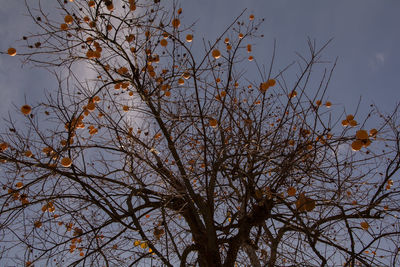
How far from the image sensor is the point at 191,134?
3.86 metres

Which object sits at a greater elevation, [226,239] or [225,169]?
[225,169]

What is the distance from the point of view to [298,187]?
11.5ft

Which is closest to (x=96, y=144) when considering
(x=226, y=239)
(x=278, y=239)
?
(x=226, y=239)

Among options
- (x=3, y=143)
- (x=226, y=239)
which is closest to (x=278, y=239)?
(x=226, y=239)

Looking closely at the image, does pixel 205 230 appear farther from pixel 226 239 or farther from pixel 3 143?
pixel 3 143

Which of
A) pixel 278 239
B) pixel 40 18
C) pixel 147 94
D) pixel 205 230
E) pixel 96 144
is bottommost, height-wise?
pixel 278 239

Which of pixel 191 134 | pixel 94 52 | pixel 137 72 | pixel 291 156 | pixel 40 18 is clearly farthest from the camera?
pixel 191 134

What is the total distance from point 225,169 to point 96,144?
69.4 inches

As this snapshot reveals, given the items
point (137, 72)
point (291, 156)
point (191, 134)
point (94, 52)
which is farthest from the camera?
point (191, 134)

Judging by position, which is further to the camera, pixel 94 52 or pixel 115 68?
pixel 115 68

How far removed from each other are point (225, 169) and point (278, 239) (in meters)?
1.14

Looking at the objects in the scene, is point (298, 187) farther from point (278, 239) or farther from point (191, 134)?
point (191, 134)

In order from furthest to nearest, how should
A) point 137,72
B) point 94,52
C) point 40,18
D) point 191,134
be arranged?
1. point 191,134
2. point 137,72
3. point 94,52
4. point 40,18

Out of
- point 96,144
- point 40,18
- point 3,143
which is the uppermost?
point 40,18
